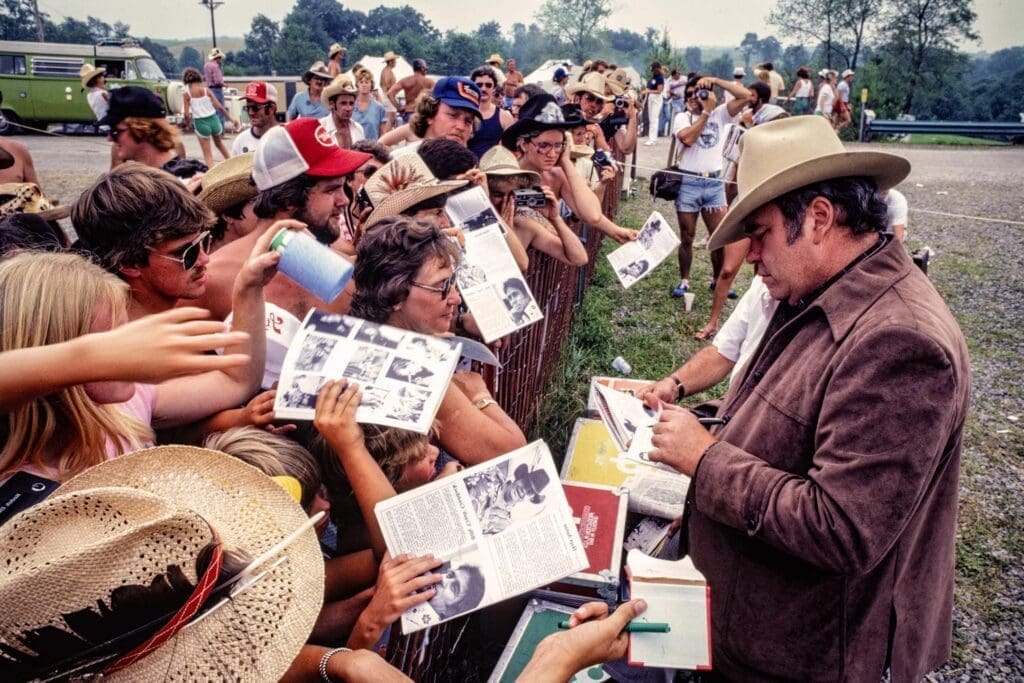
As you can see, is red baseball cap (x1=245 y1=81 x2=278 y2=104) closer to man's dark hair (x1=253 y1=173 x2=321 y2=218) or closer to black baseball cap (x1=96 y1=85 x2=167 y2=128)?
black baseball cap (x1=96 y1=85 x2=167 y2=128)

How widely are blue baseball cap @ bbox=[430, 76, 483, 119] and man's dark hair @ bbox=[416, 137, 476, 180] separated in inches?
45.3

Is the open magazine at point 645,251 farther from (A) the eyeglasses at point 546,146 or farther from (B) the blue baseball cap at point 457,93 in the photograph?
(B) the blue baseball cap at point 457,93


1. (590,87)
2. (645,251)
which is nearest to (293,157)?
(645,251)

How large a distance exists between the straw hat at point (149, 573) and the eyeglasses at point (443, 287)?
1.12 m

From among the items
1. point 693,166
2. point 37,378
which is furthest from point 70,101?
point 37,378

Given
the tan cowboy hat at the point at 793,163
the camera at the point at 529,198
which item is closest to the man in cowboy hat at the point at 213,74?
the camera at the point at 529,198

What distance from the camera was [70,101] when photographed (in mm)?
19750

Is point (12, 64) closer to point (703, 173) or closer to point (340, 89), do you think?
point (340, 89)

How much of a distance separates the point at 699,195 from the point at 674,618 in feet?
19.7

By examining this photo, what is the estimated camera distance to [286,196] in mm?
2938

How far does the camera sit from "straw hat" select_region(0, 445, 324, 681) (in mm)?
1025

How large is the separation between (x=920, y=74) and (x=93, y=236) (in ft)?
136

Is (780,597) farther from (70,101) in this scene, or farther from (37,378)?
(70,101)

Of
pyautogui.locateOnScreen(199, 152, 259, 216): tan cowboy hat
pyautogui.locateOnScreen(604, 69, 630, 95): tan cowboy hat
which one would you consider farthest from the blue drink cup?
pyautogui.locateOnScreen(604, 69, 630, 95): tan cowboy hat
